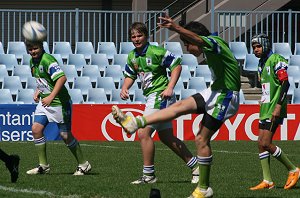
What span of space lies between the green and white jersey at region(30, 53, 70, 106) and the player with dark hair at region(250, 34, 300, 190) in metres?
2.68

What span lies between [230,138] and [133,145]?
294 centimetres

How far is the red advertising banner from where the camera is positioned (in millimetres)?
21688

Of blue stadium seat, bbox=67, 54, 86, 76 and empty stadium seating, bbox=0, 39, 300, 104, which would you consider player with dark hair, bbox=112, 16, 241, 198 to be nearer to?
empty stadium seating, bbox=0, 39, 300, 104

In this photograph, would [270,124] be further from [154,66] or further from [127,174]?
[127,174]

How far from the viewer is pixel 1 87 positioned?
24172mm

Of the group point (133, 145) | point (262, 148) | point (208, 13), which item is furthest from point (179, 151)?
point (208, 13)

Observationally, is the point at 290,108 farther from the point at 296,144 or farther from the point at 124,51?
the point at 124,51

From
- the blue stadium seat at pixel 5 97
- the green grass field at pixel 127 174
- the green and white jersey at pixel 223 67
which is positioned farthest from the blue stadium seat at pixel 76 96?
Result: the green and white jersey at pixel 223 67

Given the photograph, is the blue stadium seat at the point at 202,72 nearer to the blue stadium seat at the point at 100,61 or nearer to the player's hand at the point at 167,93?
the blue stadium seat at the point at 100,61

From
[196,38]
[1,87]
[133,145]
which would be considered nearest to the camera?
[196,38]

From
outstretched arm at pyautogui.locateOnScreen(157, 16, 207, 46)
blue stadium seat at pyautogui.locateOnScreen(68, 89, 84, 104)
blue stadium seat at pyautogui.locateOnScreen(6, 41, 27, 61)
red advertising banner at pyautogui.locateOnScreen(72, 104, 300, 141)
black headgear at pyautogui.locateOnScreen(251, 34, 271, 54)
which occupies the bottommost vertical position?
red advertising banner at pyautogui.locateOnScreen(72, 104, 300, 141)

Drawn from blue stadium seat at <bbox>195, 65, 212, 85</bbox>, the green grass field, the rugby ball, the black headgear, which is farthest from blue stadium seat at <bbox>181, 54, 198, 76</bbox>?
the black headgear

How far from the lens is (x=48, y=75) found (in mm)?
12609

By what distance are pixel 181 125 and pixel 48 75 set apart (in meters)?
9.57
